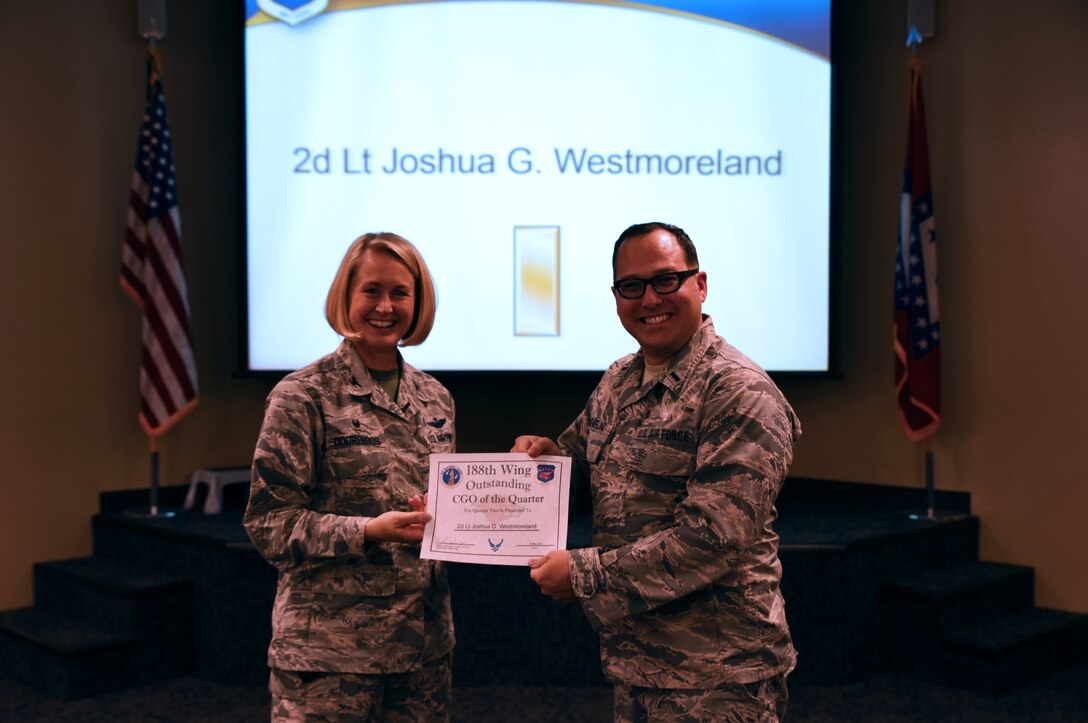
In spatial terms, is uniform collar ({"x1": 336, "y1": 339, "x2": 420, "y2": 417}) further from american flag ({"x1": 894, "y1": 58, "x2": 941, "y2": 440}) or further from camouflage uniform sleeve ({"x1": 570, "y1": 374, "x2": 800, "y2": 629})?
american flag ({"x1": 894, "y1": 58, "x2": 941, "y2": 440})

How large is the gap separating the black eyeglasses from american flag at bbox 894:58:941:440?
2747mm

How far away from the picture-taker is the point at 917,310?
410cm

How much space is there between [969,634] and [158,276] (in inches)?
140

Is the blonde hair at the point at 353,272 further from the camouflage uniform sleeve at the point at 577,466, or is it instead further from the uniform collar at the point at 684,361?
the uniform collar at the point at 684,361

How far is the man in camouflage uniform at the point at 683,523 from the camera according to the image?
1.57 metres

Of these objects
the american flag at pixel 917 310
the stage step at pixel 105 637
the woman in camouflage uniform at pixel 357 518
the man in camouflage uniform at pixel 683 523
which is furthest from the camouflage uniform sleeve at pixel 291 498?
the american flag at pixel 917 310

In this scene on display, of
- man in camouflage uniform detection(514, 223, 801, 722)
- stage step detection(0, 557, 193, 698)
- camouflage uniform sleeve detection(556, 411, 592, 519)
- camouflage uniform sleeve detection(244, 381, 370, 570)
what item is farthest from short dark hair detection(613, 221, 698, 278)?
stage step detection(0, 557, 193, 698)

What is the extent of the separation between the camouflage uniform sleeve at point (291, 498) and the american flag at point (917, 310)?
3.04 metres

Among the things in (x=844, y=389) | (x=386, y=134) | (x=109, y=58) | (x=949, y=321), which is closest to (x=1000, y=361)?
(x=949, y=321)

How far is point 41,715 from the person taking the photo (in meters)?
3.21

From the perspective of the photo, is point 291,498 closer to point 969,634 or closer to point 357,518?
point 357,518

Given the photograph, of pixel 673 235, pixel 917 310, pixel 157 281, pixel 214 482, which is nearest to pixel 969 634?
pixel 917 310

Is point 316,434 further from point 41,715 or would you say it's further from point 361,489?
point 41,715

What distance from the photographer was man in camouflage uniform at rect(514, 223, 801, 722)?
157 centimetres
